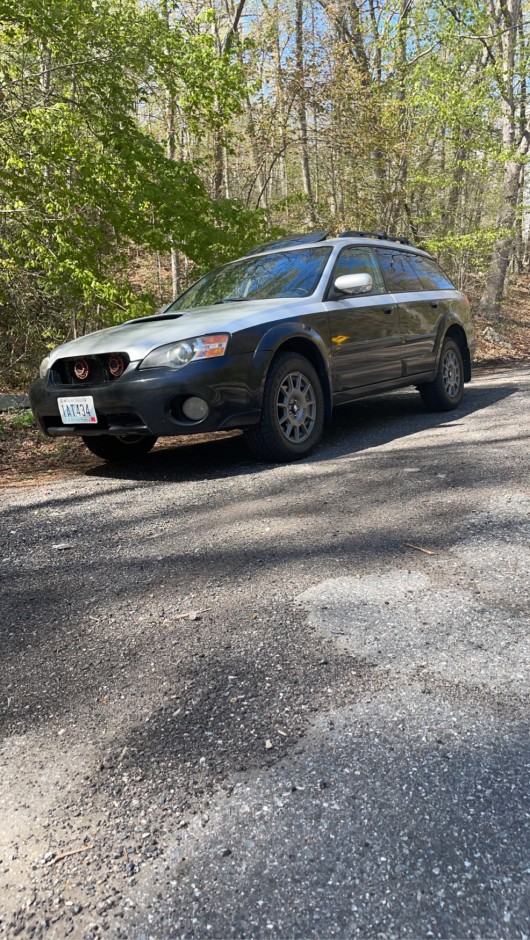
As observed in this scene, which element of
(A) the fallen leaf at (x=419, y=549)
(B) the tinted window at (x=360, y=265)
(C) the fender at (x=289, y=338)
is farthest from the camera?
(B) the tinted window at (x=360, y=265)

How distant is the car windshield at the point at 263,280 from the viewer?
574cm

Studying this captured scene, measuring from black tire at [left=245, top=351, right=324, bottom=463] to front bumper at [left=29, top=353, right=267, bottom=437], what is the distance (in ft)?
0.44

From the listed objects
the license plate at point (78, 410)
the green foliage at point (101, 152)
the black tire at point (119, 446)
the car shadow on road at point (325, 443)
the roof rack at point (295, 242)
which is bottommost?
the car shadow on road at point (325, 443)

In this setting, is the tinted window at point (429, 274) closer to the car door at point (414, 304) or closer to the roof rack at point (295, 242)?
the car door at point (414, 304)

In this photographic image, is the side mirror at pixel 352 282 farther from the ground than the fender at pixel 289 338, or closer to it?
farther from the ground

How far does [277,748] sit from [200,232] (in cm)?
749

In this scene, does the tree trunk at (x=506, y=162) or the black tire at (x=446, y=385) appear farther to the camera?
the tree trunk at (x=506, y=162)

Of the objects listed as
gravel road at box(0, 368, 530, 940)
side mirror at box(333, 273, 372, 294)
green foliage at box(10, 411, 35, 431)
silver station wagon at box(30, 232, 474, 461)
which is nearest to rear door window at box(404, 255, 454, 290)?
silver station wagon at box(30, 232, 474, 461)

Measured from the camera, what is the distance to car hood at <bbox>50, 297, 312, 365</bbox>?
15.7ft

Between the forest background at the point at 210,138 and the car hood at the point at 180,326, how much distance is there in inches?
101

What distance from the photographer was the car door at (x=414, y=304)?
6.70m

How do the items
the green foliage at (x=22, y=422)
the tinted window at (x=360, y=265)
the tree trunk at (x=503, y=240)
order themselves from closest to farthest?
the tinted window at (x=360, y=265) → the green foliage at (x=22, y=422) → the tree trunk at (x=503, y=240)

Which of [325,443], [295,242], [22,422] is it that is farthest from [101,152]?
[325,443]

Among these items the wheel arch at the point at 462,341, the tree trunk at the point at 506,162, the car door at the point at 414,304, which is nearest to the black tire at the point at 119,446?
the car door at the point at 414,304
